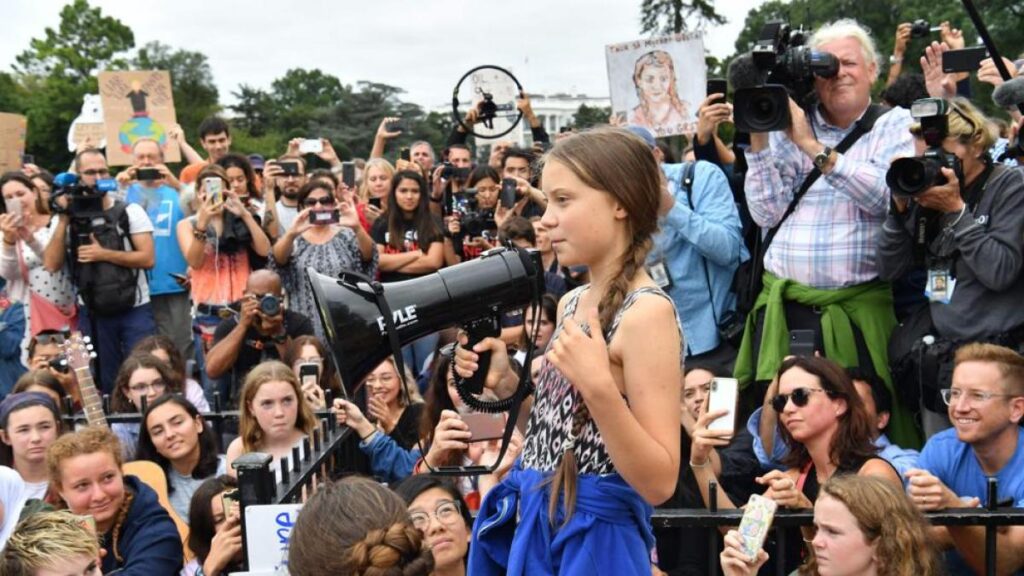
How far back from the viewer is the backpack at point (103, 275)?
7.68 metres

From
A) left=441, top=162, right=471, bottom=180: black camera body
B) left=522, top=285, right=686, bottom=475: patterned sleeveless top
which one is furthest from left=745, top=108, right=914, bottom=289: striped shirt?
left=441, top=162, right=471, bottom=180: black camera body

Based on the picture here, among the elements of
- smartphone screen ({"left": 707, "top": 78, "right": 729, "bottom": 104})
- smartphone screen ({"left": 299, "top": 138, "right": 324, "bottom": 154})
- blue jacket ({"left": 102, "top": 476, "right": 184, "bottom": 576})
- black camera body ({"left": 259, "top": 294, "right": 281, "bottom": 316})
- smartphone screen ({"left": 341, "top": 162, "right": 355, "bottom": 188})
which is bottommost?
blue jacket ({"left": 102, "top": 476, "right": 184, "bottom": 576})

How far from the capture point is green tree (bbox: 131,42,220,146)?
6419 centimetres

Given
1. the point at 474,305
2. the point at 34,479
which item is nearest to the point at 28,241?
the point at 34,479

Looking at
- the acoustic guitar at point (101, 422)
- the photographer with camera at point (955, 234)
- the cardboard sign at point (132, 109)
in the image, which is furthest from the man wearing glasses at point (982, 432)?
the cardboard sign at point (132, 109)

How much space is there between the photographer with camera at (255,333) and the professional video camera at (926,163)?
3719 mm

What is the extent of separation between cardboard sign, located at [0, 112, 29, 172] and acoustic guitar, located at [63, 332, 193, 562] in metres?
5.03

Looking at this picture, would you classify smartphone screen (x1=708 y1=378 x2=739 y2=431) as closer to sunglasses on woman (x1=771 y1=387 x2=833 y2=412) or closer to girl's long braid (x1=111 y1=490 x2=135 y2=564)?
sunglasses on woman (x1=771 y1=387 x2=833 y2=412)

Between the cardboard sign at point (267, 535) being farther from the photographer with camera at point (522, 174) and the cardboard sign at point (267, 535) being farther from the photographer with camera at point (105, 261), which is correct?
the photographer with camera at point (522, 174)

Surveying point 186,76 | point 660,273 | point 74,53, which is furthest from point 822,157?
point 186,76

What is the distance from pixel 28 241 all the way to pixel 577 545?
6.42 metres

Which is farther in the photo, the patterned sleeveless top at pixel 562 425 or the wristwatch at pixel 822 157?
the wristwatch at pixel 822 157

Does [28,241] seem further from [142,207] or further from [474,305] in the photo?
[474,305]

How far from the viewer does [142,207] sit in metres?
8.56
